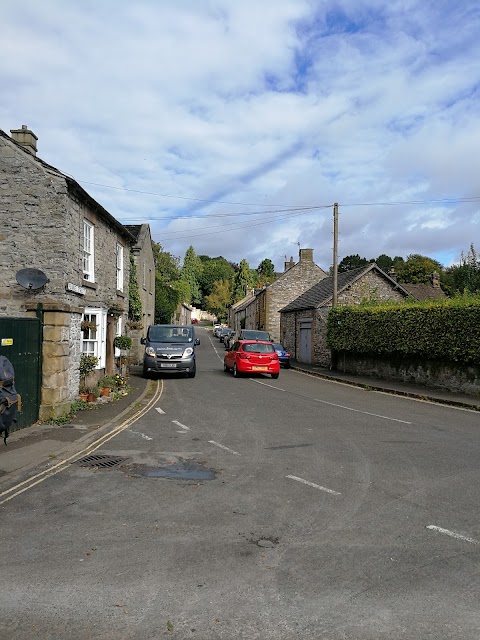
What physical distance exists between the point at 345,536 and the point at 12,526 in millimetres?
3212

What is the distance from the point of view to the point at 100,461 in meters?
7.81

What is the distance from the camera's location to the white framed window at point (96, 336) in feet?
50.6

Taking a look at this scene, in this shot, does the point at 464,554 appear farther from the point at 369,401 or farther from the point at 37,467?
the point at 369,401

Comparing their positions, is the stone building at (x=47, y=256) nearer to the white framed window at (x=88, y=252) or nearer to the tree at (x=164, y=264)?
the white framed window at (x=88, y=252)

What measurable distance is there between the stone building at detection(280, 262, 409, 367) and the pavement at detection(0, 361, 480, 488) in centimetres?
1423

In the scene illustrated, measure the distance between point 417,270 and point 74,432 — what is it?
67797 millimetres

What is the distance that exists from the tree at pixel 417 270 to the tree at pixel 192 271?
55.1 metres

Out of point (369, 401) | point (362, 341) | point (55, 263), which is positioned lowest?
point (369, 401)

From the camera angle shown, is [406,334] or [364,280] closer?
[406,334]

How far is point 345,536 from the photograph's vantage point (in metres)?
4.89

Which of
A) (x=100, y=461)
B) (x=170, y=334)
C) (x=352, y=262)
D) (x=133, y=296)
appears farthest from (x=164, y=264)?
(x=352, y=262)

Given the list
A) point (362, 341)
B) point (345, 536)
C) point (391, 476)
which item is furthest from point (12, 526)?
point (362, 341)

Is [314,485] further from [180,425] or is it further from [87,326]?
[87,326]

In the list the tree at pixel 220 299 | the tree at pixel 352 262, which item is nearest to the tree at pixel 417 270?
the tree at pixel 352 262
